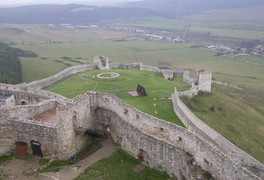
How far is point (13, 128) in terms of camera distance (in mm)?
34312

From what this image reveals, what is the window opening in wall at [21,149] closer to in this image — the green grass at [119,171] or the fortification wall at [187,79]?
the green grass at [119,171]

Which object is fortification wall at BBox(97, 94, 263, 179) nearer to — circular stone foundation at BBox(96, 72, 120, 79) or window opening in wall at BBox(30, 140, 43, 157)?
window opening in wall at BBox(30, 140, 43, 157)

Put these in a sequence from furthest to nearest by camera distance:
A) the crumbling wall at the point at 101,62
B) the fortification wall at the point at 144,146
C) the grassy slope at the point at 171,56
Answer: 1. the grassy slope at the point at 171,56
2. the crumbling wall at the point at 101,62
3. the fortification wall at the point at 144,146

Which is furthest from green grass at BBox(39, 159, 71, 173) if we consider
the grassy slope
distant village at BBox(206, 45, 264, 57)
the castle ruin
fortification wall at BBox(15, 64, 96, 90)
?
distant village at BBox(206, 45, 264, 57)

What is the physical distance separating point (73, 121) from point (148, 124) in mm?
7682

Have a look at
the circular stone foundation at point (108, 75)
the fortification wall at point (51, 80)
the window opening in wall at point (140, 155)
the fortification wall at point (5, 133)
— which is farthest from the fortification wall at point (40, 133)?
the circular stone foundation at point (108, 75)

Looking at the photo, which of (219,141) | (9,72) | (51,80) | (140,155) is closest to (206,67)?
(9,72)

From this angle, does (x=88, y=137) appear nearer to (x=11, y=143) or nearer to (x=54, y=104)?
(x=54, y=104)

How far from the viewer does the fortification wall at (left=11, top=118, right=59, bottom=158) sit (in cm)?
3316

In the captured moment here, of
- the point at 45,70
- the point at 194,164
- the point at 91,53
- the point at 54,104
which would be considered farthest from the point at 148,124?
the point at 91,53

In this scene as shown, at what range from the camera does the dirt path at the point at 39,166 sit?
31.5 meters

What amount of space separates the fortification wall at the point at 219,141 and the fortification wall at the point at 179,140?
110 centimetres

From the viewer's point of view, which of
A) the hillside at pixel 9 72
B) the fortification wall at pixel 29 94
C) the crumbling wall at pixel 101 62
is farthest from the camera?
the hillside at pixel 9 72

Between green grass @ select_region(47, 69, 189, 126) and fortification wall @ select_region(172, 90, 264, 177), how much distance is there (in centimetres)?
109
